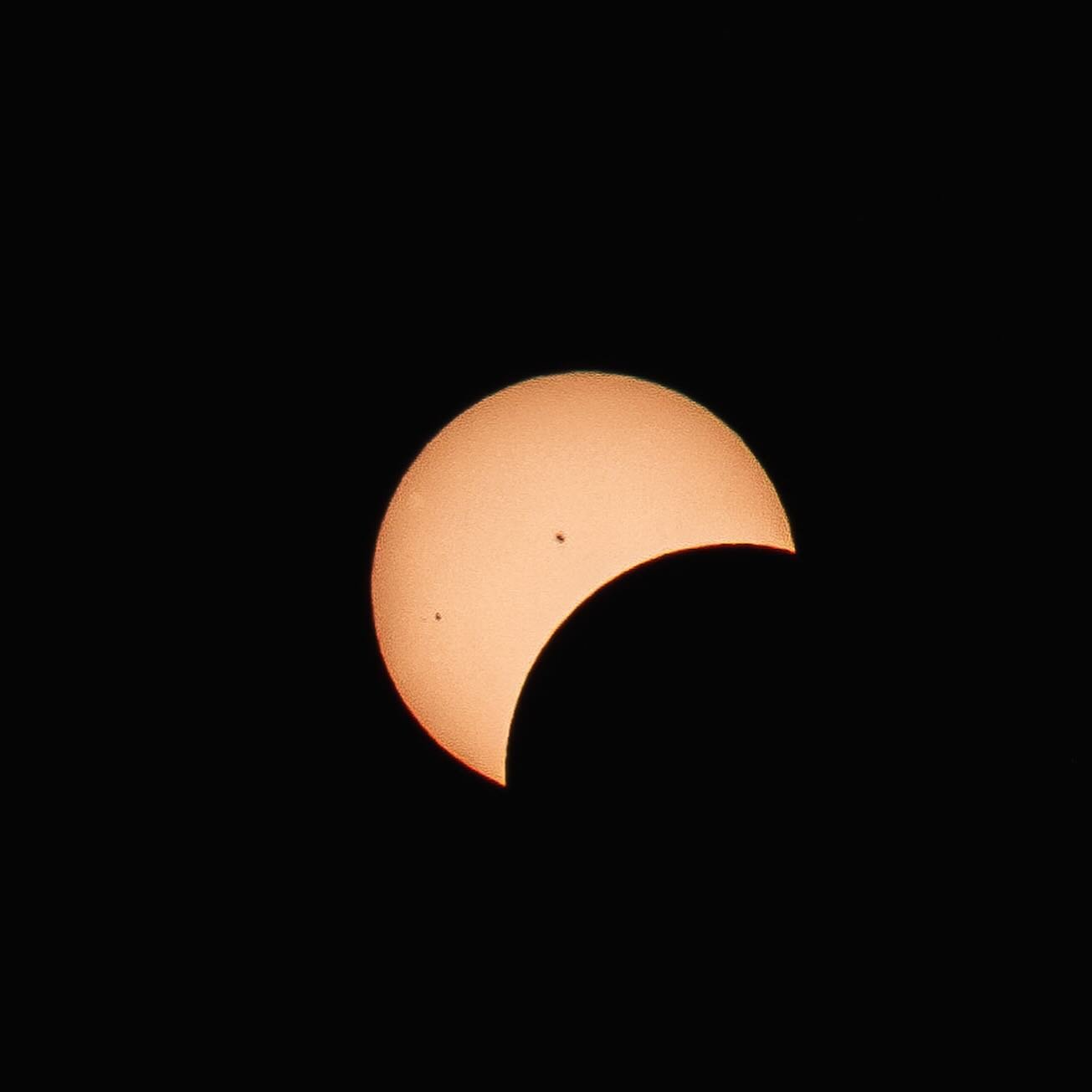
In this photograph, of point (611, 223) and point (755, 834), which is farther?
point (611, 223)

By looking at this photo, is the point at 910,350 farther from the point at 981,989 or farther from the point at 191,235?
the point at 191,235

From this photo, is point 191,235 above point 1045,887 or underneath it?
above

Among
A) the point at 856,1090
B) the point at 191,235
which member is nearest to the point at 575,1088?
the point at 856,1090

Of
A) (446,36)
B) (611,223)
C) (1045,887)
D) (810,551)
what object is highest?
(446,36)

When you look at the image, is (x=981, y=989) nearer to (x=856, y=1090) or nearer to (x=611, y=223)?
(x=856, y=1090)

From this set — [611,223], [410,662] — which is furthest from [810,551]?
[611,223]

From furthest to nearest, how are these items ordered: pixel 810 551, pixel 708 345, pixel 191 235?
pixel 191 235, pixel 708 345, pixel 810 551

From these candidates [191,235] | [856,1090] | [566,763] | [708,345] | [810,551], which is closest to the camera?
[566,763]
